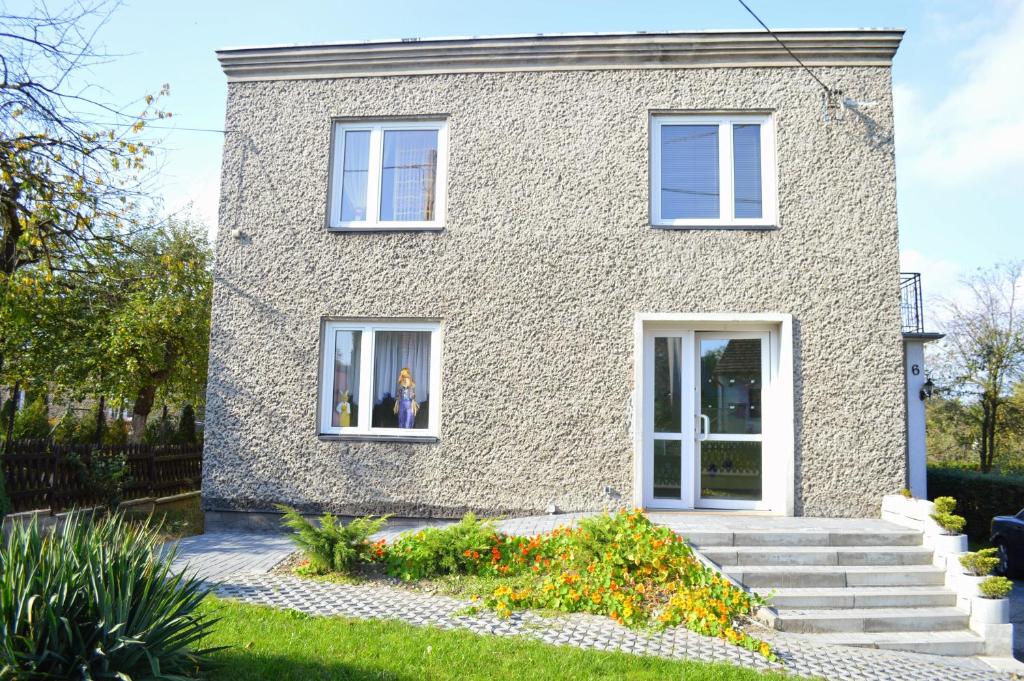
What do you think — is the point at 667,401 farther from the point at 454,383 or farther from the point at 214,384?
the point at 214,384

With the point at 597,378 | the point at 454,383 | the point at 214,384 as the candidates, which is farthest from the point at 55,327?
the point at 597,378

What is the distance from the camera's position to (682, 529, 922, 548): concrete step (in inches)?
279

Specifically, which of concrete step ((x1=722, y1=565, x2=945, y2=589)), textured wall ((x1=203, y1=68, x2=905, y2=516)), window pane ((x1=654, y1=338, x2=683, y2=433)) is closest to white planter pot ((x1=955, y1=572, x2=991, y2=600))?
concrete step ((x1=722, y1=565, x2=945, y2=589))

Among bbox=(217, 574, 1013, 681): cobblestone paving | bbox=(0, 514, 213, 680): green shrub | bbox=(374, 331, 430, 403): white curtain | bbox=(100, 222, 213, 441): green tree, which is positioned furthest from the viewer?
bbox=(100, 222, 213, 441): green tree

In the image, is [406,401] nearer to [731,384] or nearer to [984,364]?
[731,384]

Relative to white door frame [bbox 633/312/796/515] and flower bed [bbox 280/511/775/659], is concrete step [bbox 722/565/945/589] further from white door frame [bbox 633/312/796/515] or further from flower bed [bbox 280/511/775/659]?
white door frame [bbox 633/312/796/515]

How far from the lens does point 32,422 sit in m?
16.8

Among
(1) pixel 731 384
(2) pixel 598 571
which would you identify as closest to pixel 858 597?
(2) pixel 598 571

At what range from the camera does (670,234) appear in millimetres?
8891

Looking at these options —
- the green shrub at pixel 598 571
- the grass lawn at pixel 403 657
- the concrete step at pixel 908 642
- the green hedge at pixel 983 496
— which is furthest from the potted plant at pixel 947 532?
the green hedge at pixel 983 496

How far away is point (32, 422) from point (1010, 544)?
20608mm

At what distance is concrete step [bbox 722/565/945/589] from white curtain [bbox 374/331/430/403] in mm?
4606

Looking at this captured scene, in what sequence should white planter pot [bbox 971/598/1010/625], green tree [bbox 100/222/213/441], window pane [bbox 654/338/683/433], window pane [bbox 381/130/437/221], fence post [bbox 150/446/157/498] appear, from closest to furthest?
white planter pot [bbox 971/598/1010/625]
window pane [bbox 654/338/683/433]
window pane [bbox 381/130/437/221]
fence post [bbox 150/446/157/498]
green tree [bbox 100/222/213/441]

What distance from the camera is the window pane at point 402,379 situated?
914 centimetres
